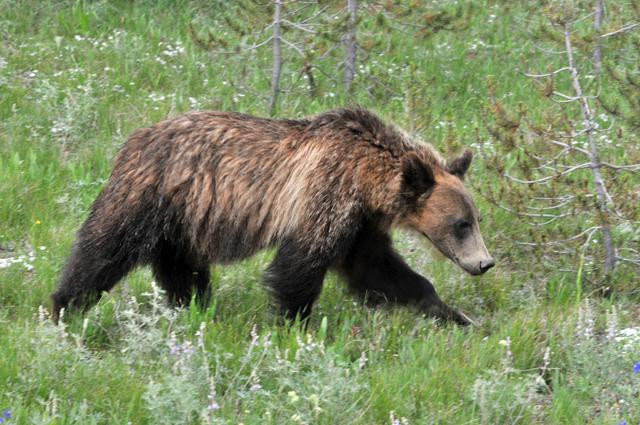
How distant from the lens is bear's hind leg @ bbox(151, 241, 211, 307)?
7.10 metres

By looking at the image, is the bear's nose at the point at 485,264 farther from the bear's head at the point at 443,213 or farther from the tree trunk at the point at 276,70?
the tree trunk at the point at 276,70

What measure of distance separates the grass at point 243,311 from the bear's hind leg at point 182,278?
0.47 ft

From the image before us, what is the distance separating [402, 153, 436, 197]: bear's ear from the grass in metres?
0.77

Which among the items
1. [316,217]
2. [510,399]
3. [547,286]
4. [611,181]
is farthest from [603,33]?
[510,399]

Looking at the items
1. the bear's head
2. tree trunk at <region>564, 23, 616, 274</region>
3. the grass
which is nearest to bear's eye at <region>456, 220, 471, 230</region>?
the bear's head

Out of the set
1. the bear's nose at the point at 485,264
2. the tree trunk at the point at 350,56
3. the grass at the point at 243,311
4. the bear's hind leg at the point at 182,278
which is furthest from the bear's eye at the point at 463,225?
the tree trunk at the point at 350,56

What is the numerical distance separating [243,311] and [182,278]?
51cm

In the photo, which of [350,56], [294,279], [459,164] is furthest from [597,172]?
[350,56]

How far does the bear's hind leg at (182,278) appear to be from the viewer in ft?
23.3

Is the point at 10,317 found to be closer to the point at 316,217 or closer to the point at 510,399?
the point at 316,217

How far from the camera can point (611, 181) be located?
754 cm

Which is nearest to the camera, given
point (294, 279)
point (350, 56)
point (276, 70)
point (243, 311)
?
point (294, 279)

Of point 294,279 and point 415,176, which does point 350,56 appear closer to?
point 415,176

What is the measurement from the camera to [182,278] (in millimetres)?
7168
